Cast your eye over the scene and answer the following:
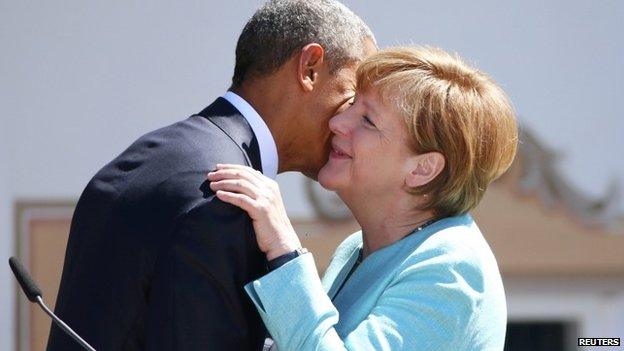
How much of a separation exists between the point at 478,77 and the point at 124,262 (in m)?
0.69

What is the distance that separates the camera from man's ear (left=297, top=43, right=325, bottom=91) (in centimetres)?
206

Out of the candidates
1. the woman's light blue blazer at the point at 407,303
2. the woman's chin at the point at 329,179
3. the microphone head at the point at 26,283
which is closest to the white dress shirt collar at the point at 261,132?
the woman's chin at the point at 329,179

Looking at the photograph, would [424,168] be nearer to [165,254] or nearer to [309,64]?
[309,64]

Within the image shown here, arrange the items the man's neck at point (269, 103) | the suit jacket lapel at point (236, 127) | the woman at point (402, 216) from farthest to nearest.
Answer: the man's neck at point (269, 103) → the suit jacket lapel at point (236, 127) → the woman at point (402, 216)

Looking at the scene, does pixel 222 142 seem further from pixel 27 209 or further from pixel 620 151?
pixel 620 151

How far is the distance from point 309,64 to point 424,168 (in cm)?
28

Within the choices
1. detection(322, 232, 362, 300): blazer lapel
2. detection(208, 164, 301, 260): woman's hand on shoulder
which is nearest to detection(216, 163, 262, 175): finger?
detection(208, 164, 301, 260): woman's hand on shoulder

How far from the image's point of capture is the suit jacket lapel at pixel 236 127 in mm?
1908

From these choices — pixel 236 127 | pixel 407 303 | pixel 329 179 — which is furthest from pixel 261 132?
pixel 407 303

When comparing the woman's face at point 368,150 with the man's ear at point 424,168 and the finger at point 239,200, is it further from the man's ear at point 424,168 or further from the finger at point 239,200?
the finger at point 239,200

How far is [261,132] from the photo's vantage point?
6.47ft

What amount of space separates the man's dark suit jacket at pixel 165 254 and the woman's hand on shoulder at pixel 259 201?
16mm

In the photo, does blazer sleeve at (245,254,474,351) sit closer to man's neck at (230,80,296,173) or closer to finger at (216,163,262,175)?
finger at (216,163,262,175)

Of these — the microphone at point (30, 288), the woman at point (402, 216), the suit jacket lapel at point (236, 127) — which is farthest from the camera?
the suit jacket lapel at point (236, 127)
